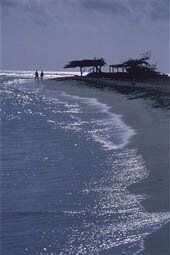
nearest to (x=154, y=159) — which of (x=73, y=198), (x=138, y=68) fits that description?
(x=73, y=198)

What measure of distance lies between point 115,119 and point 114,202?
1736cm

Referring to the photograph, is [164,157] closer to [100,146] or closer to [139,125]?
[100,146]

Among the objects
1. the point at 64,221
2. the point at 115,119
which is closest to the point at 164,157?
the point at 64,221

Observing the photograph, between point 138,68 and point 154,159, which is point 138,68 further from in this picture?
point 154,159

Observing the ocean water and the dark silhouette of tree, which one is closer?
the ocean water

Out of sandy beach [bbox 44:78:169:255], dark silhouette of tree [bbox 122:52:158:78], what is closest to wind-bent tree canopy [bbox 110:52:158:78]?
dark silhouette of tree [bbox 122:52:158:78]

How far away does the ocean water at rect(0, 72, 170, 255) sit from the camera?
8719 millimetres

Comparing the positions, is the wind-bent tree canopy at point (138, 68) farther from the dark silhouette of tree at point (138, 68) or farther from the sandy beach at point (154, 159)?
the sandy beach at point (154, 159)

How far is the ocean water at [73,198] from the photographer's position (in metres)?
8.72

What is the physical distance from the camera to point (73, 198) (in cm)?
1145

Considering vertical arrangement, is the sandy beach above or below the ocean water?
above

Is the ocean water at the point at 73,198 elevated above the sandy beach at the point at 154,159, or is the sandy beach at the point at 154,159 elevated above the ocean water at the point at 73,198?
the sandy beach at the point at 154,159

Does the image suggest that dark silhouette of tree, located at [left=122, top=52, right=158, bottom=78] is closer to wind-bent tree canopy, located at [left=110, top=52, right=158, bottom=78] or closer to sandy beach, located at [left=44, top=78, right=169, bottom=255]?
wind-bent tree canopy, located at [left=110, top=52, right=158, bottom=78]

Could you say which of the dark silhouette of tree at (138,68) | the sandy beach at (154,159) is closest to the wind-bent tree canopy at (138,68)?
the dark silhouette of tree at (138,68)
